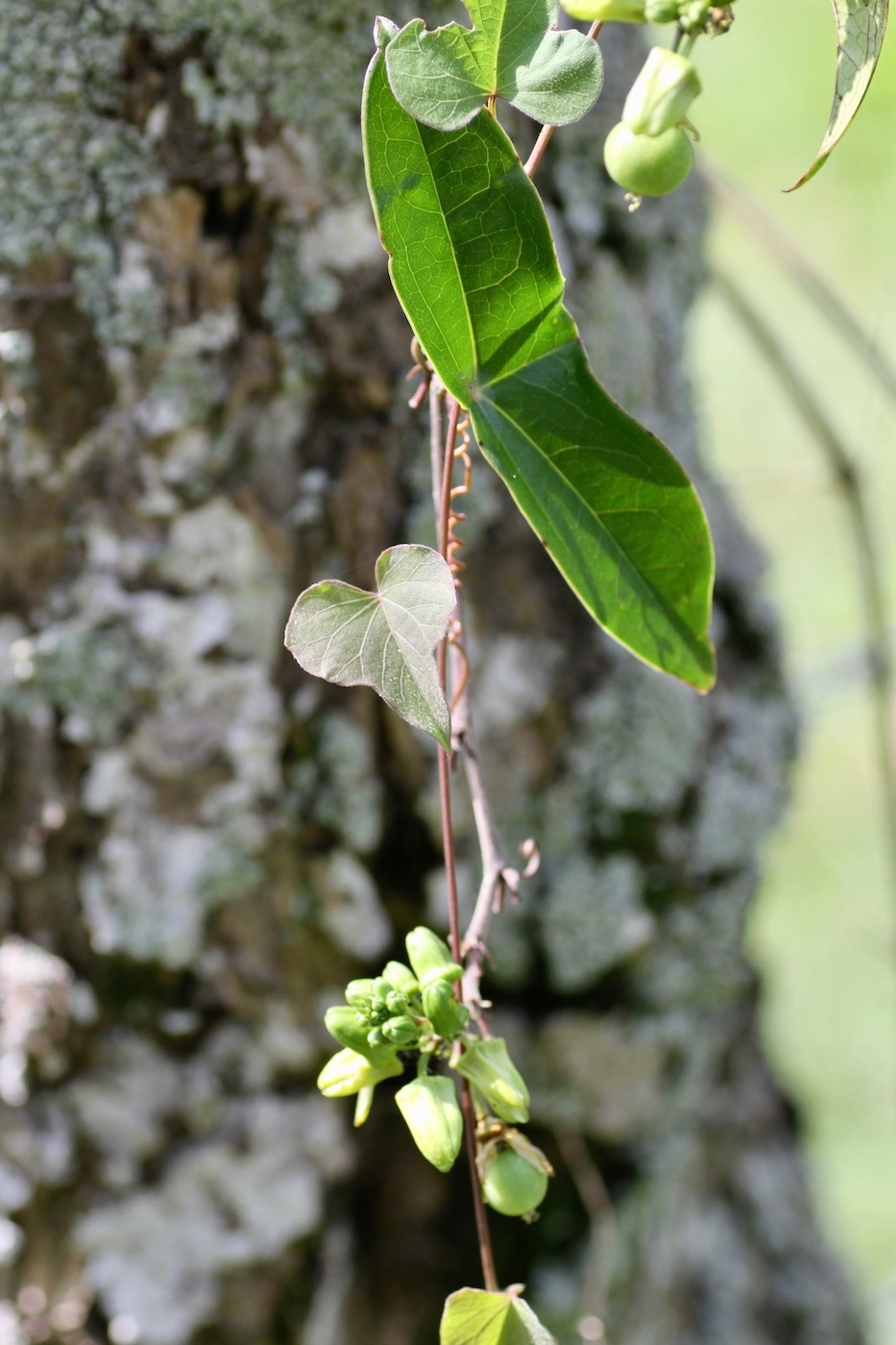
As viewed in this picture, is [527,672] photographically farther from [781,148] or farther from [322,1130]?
[781,148]

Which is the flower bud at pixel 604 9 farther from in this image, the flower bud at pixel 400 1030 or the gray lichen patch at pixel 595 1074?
the gray lichen patch at pixel 595 1074

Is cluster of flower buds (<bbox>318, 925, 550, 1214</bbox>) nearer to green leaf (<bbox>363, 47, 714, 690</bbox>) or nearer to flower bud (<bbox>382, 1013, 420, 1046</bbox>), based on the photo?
flower bud (<bbox>382, 1013, 420, 1046</bbox>)

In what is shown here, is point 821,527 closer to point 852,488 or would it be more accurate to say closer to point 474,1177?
point 852,488

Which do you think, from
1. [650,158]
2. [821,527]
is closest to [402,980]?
[650,158]

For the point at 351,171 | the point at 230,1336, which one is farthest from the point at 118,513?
the point at 230,1336

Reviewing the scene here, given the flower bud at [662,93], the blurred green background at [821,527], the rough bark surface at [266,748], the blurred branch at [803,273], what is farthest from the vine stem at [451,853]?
the blurred green background at [821,527]

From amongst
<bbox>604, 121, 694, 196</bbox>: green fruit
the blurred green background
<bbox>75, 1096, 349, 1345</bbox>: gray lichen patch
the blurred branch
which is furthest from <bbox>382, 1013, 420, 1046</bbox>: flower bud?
the blurred green background
